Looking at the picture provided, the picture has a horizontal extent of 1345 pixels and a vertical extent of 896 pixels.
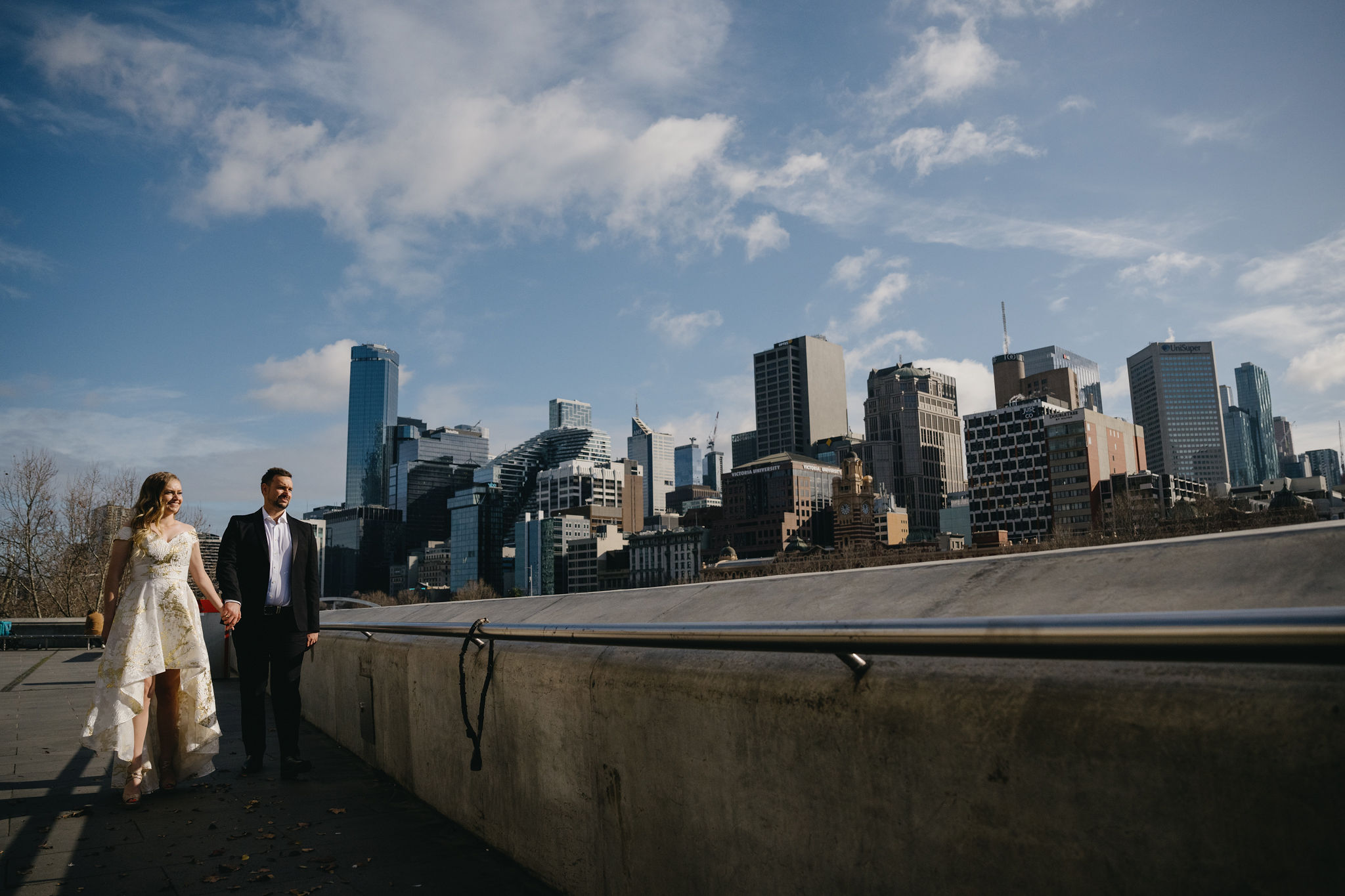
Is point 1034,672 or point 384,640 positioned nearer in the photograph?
point 1034,672

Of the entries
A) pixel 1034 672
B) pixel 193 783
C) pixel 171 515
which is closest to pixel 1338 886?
pixel 1034 672

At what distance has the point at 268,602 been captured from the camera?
5.77 meters

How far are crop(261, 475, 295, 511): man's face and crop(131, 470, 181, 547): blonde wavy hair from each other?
0.63 meters

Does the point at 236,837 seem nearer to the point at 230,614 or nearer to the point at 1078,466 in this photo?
the point at 230,614

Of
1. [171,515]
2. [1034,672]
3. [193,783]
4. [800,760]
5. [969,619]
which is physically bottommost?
[193,783]

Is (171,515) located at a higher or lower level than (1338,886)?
higher

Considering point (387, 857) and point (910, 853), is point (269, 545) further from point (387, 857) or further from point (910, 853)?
point (910, 853)

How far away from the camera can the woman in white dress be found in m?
4.95

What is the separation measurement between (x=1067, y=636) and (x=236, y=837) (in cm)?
409

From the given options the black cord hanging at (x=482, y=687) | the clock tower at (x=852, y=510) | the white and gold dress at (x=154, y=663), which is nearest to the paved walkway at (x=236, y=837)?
the white and gold dress at (x=154, y=663)

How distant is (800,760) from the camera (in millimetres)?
2027

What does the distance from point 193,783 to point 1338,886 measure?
578 cm

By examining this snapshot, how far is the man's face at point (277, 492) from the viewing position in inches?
235

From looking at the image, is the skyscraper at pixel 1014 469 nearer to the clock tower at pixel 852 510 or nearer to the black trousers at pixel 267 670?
the clock tower at pixel 852 510
